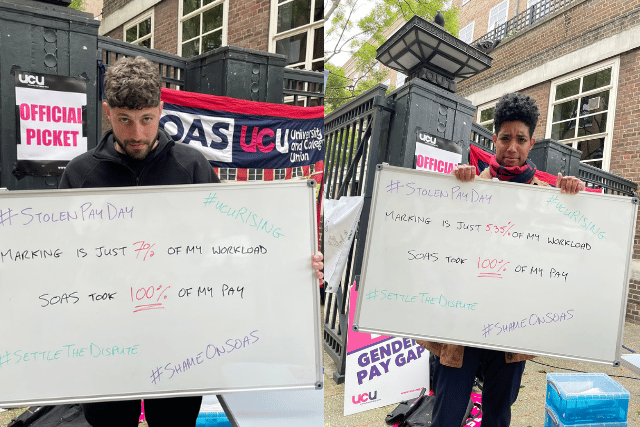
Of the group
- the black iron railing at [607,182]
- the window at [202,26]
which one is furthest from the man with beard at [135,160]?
the black iron railing at [607,182]

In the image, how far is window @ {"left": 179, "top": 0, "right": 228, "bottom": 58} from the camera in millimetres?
8320

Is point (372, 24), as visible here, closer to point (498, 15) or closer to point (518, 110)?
point (498, 15)

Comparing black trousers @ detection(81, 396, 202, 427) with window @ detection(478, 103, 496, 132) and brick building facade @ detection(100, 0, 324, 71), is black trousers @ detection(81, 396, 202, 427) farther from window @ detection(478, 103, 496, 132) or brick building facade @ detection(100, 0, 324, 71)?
window @ detection(478, 103, 496, 132)

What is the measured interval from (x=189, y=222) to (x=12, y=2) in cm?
372

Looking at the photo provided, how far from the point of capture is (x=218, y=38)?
27.5ft

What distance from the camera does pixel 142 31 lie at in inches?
410

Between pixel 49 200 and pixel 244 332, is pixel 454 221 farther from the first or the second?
pixel 49 200

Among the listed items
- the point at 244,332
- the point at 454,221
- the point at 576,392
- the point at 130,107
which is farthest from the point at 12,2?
the point at 576,392

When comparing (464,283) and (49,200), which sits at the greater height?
(49,200)

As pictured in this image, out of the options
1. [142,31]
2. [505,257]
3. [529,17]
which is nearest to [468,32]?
[529,17]

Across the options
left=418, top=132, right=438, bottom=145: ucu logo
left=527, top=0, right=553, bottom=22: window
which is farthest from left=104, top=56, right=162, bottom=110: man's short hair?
left=527, top=0, right=553, bottom=22: window

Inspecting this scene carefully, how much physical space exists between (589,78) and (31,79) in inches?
406

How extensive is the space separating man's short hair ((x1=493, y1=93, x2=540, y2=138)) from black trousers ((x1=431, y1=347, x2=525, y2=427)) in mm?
1182

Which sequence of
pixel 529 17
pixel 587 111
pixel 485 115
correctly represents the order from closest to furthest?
pixel 587 111
pixel 529 17
pixel 485 115
